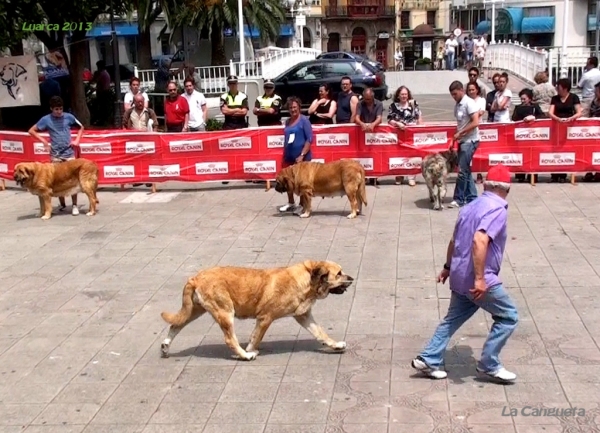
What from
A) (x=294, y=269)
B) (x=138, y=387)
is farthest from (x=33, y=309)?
(x=294, y=269)

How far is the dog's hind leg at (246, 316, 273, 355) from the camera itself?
6773 mm

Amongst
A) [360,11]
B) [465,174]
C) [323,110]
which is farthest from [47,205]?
[360,11]

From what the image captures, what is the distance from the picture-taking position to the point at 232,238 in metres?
11.3

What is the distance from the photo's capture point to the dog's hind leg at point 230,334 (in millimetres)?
6680

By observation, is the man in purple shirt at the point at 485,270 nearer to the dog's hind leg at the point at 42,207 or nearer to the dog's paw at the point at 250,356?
the dog's paw at the point at 250,356

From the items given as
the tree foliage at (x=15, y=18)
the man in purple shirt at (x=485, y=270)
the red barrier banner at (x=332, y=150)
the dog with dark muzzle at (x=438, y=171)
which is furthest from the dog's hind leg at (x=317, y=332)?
the tree foliage at (x=15, y=18)

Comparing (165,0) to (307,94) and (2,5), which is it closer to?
(307,94)

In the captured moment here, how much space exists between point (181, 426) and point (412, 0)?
245 feet

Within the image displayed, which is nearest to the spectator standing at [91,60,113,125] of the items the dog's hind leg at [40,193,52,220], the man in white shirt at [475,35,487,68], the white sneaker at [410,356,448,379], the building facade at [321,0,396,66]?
the dog's hind leg at [40,193,52,220]

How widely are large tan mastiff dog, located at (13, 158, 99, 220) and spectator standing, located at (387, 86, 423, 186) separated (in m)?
5.18

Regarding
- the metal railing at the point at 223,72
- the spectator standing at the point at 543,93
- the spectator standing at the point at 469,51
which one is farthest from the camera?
the spectator standing at the point at 469,51

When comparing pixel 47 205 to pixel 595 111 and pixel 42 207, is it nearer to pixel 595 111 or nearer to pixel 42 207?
pixel 42 207

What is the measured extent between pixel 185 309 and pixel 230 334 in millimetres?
412

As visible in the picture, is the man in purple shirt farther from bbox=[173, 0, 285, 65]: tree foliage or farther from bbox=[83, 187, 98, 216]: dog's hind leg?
bbox=[173, 0, 285, 65]: tree foliage
